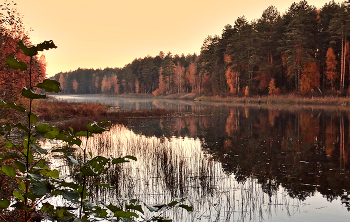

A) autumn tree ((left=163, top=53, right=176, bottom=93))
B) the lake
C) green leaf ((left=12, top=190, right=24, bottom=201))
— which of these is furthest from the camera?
autumn tree ((left=163, top=53, right=176, bottom=93))

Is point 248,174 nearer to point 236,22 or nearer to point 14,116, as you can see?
point 14,116

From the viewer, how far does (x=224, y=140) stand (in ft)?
49.5

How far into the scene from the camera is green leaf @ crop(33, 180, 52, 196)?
1692 millimetres

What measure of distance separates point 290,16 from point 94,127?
56615 millimetres

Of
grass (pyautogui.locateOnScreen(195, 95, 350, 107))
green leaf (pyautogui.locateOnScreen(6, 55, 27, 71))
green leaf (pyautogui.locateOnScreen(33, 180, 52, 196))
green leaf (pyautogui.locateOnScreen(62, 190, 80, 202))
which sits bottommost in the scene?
grass (pyautogui.locateOnScreen(195, 95, 350, 107))

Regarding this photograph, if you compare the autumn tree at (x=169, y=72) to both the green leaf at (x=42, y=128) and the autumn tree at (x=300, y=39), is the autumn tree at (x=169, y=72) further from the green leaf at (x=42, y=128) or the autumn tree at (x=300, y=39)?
the green leaf at (x=42, y=128)

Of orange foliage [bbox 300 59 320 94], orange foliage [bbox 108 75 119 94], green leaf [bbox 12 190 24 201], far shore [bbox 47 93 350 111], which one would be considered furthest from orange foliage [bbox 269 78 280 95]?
orange foliage [bbox 108 75 119 94]

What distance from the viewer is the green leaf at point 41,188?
1.69m

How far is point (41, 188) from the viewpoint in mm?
1733

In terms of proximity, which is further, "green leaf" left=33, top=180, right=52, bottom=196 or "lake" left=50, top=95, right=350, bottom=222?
"lake" left=50, top=95, right=350, bottom=222

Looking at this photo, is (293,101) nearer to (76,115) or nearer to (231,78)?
(231,78)

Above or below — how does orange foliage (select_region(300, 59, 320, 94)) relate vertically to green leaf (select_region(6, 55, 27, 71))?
above

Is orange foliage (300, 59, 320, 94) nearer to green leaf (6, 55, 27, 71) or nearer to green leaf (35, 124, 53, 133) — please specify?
green leaf (35, 124, 53, 133)

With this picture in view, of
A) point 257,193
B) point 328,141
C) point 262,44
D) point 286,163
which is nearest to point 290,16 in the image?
point 262,44
